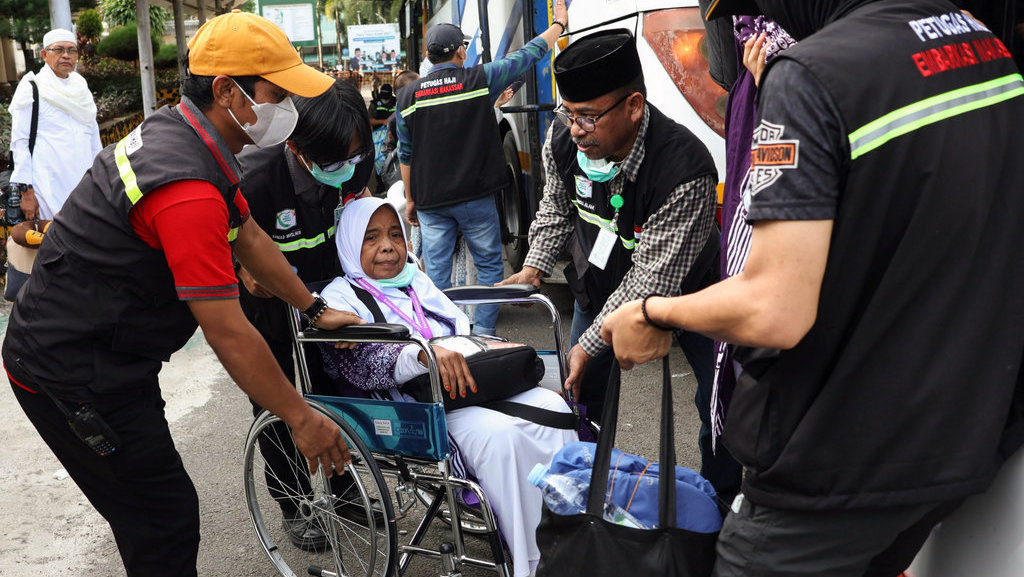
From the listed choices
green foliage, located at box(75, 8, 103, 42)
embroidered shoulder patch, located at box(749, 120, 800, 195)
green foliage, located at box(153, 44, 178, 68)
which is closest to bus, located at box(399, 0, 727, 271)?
embroidered shoulder patch, located at box(749, 120, 800, 195)

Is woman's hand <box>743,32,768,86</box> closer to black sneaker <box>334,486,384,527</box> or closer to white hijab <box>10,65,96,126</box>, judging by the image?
black sneaker <box>334,486,384,527</box>

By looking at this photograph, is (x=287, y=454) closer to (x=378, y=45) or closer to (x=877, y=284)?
(x=877, y=284)

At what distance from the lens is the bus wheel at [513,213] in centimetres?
671

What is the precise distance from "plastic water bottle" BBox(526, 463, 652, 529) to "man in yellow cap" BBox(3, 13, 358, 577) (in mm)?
781

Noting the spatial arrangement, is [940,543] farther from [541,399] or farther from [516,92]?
[516,92]

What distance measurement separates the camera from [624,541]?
5.82 ft

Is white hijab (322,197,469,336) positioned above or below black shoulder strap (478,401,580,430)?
above

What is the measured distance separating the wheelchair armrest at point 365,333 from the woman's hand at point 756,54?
1270 mm

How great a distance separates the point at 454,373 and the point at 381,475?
37 cm

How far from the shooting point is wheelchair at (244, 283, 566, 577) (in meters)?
2.67

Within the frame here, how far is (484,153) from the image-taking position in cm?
541

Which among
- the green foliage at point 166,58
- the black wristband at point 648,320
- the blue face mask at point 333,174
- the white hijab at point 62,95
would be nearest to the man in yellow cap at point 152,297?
the blue face mask at point 333,174

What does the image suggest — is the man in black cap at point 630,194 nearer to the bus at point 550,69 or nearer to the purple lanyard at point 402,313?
the purple lanyard at point 402,313

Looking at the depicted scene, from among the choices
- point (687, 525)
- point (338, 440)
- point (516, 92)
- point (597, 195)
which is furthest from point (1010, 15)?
point (516, 92)
